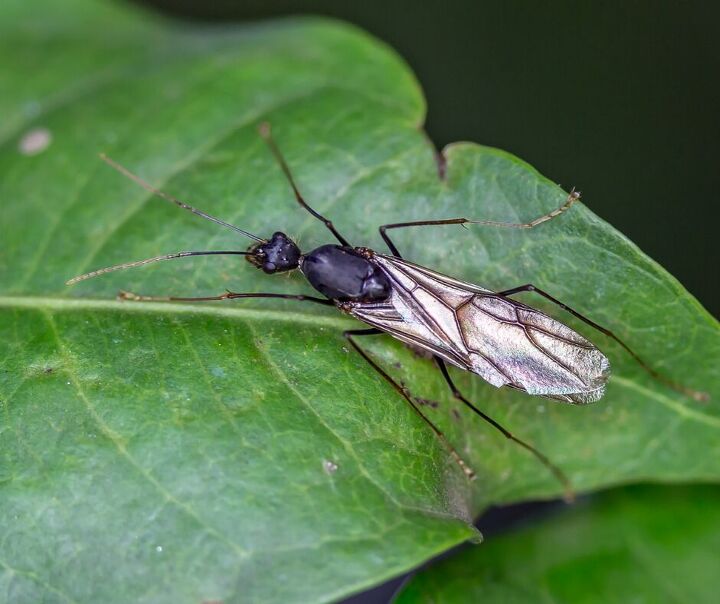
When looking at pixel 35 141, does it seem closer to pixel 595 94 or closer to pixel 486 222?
pixel 486 222

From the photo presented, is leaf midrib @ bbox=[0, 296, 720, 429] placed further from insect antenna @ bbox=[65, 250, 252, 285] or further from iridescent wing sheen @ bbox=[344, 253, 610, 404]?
iridescent wing sheen @ bbox=[344, 253, 610, 404]

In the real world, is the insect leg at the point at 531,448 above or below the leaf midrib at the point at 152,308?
above

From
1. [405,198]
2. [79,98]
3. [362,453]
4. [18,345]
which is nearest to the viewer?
[362,453]

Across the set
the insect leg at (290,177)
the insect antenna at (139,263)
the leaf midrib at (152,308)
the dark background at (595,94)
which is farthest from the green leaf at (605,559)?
the insect antenna at (139,263)

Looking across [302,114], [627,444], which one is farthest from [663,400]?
[302,114]

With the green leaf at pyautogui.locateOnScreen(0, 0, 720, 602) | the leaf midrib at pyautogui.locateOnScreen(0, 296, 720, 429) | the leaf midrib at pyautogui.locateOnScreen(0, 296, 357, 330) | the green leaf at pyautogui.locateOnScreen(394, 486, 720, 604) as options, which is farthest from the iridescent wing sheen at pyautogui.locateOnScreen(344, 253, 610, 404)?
the green leaf at pyautogui.locateOnScreen(394, 486, 720, 604)

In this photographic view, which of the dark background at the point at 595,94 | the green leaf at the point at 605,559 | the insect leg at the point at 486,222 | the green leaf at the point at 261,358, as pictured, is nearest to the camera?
the green leaf at the point at 261,358

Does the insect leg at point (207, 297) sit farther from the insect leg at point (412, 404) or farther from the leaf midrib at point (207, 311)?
the insect leg at point (412, 404)

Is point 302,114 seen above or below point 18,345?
above

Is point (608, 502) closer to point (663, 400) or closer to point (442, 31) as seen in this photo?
point (663, 400)
